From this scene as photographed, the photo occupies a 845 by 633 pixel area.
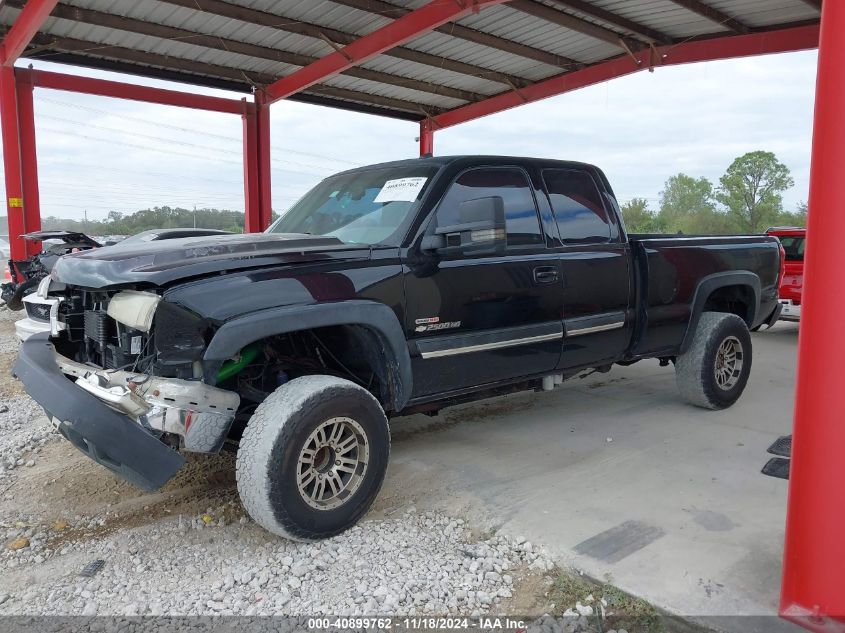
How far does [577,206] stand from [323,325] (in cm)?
230

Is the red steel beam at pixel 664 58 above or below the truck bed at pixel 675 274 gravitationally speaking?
above

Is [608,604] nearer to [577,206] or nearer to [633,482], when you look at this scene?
[633,482]

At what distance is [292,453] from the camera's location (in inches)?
117

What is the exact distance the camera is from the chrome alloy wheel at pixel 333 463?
10.1 ft

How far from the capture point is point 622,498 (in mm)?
3699

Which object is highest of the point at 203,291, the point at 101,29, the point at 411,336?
the point at 101,29

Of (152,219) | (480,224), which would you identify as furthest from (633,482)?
(152,219)

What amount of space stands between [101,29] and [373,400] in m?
10.9

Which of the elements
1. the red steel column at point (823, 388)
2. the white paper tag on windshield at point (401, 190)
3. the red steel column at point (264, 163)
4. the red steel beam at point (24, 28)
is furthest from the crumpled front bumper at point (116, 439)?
the red steel column at point (264, 163)

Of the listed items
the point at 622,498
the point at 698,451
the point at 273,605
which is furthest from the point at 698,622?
the point at 698,451

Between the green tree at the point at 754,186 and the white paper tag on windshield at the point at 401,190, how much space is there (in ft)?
115

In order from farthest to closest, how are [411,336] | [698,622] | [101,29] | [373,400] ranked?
[101,29], [411,336], [373,400], [698,622]

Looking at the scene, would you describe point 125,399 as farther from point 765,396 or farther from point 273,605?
point 765,396

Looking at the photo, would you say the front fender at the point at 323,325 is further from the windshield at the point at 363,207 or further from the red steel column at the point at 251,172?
the red steel column at the point at 251,172
